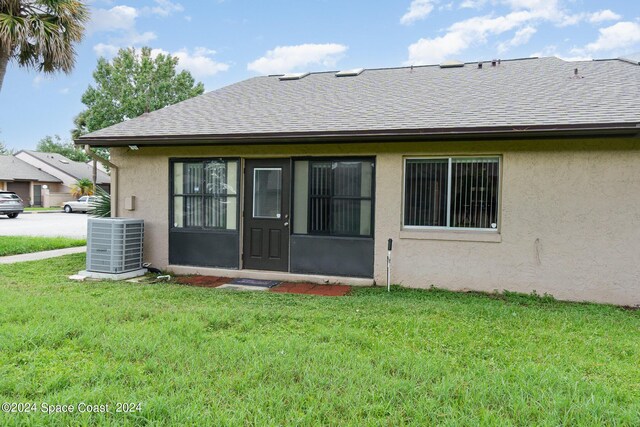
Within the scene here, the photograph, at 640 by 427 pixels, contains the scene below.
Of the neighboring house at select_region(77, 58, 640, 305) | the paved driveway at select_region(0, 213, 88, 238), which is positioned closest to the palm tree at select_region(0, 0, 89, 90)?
the neighboring house at select_region(77, 58, 640, 305)

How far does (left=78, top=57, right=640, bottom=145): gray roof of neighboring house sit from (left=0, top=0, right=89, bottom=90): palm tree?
3.83 meters

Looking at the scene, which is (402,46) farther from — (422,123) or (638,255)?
(638,255)

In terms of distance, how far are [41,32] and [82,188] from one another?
3151 centimetres

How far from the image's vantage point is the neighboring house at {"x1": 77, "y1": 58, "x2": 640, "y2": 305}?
5980 millimetres

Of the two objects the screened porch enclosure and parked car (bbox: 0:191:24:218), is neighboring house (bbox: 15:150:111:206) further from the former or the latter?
the screened porch enclosure

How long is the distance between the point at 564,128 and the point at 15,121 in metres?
63.0

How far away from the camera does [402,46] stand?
630 inches

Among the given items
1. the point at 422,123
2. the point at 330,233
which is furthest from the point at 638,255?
the point at 330,233

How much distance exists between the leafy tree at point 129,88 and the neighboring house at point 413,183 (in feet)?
96.1

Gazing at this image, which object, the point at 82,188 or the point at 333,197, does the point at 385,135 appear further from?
the point at 82,188

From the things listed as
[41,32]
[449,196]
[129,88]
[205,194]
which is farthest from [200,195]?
[129,88]

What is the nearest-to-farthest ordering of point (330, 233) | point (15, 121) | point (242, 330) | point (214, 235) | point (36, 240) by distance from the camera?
point (242, 330)
point (330, 233)
point (214, 235)
point (36, 240)
point (15, 121)

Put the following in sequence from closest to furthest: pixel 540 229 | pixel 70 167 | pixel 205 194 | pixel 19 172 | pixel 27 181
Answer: pixel 540 229 < pixel 205 194 < pixel 19 172 < pixel 27 181 < pixel 70 167

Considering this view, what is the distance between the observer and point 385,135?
20.6 ft
